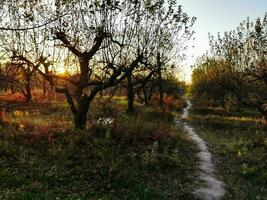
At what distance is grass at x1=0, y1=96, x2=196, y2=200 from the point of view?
484 inches

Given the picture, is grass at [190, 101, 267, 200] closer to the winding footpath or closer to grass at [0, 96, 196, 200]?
the winding footpath

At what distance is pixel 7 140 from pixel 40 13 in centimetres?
675

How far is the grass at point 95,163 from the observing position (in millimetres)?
12305

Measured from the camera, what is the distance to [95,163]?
14539 millimetres

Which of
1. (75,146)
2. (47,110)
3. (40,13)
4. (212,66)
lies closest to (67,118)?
(47,110)

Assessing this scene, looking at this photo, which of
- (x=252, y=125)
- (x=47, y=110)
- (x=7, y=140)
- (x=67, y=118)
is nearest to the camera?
(x=7, y=140)

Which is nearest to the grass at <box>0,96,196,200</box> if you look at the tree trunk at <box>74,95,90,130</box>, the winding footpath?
the winding footpath

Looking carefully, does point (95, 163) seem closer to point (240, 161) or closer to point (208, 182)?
point (208, 182)

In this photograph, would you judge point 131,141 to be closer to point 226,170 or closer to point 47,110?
point 226,170

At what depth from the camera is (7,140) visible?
56.2 feet

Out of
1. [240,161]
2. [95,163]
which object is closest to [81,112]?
[95,163]

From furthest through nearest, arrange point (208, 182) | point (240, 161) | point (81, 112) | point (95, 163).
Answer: point (81, 112)
point (240, 161)
point (95, 163)
point (208, 182)

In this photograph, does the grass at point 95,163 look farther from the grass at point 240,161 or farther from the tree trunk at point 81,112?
the grass at point 240,161

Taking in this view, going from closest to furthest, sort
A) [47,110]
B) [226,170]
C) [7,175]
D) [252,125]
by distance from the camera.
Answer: [7,175]
[226,170]
[252,125]
[47,110]
